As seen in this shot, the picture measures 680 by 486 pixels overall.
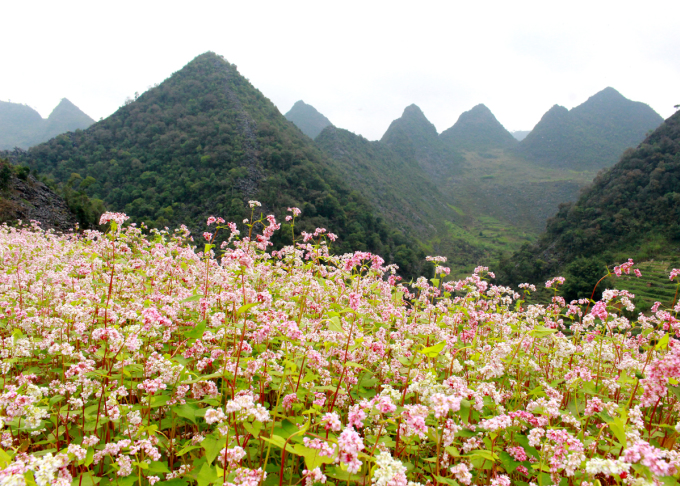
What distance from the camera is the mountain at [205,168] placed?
5869 centimetres

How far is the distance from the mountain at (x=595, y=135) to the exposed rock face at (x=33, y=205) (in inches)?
8138

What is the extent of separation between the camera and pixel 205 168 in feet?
223

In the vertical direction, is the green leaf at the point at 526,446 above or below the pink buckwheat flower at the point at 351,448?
below

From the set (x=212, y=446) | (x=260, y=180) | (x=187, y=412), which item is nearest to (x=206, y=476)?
(x=212, y=446)

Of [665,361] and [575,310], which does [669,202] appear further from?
[665,361]

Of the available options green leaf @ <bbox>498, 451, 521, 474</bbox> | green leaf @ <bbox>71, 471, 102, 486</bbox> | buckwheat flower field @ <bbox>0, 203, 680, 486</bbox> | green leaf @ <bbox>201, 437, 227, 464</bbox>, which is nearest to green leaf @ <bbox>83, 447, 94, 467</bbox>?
buckwheat flower field @ <bbox>0, 203, 680, 486</bbox>

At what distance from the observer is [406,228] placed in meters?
93.6

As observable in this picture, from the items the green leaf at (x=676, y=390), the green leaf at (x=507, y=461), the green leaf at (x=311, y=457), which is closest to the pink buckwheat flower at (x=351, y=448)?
the green leaf at (x=311, y=457)

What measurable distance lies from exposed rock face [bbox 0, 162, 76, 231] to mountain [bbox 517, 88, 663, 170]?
206706 mm

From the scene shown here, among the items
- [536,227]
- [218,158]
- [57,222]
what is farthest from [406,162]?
[57,222]

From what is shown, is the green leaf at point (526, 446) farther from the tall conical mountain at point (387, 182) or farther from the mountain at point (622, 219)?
the tall conical mountain at point (387, 182)

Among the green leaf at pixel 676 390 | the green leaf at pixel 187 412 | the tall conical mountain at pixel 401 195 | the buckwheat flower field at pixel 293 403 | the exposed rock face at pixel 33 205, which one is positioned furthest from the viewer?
the tall conical mountain at pixel 401 195

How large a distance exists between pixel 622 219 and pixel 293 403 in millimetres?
69919

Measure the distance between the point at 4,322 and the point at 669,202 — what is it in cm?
7668
